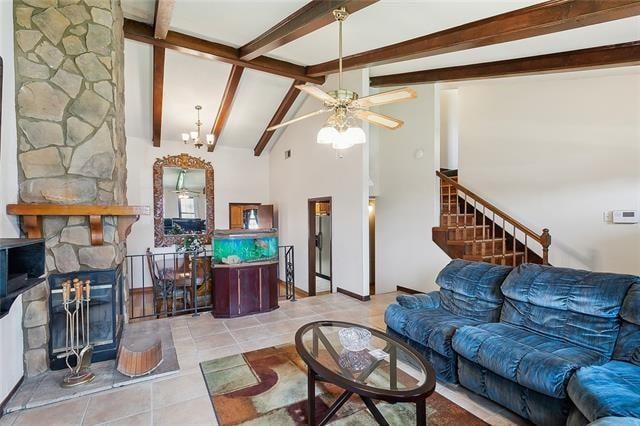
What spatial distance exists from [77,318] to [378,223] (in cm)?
495

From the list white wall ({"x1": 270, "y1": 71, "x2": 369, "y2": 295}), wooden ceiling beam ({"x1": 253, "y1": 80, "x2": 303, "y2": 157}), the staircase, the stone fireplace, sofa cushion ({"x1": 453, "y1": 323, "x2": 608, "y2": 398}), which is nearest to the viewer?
sofa cushion ({"x1": 453, "y1": 323, "x2": 608, "y2": 398})

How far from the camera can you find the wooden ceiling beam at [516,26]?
245cm

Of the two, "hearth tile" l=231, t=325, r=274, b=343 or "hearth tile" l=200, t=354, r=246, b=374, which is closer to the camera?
"hearth tile" l=200, t=354, r=246, b=374

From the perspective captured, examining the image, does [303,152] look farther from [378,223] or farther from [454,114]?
[454,114]

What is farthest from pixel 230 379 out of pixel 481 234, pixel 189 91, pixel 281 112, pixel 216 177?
pixel 216 177

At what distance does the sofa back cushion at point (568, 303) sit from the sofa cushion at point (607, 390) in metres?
0.28

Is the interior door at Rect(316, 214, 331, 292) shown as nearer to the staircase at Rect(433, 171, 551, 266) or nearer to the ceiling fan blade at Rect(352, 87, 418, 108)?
the staircase at Rect(433, 171, 551, 266)

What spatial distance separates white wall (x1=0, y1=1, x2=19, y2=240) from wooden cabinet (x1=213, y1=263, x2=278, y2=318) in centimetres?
232

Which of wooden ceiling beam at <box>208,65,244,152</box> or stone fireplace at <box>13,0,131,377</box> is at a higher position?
wooden ceiling beam at <box>208,65,244,152</box>

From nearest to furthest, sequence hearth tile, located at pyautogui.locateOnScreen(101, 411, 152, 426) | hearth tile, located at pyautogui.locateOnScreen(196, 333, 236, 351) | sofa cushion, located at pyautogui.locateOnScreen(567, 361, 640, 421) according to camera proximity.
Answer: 1. sofa cushion, located at pyautogui.locateOnScreen(567, 361, 640, 421)
2. hearth tile, located at pyautogui.locateOnScreen(101, 411, 152, 426)
3. hearth tile, located at pyautogui.locateOnScreen(196, 333, 236, 351)

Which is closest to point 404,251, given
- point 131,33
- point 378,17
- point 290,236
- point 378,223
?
point 378,223

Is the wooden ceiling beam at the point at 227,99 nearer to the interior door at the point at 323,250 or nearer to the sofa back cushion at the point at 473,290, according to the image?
the interior door at the point at 323,250

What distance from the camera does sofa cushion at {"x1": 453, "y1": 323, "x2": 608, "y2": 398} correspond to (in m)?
2.00

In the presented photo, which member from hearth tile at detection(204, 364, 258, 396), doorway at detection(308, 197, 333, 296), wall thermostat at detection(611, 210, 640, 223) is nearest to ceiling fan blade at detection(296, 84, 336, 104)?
hearth tile at detection(204, 364, 258, 396)
